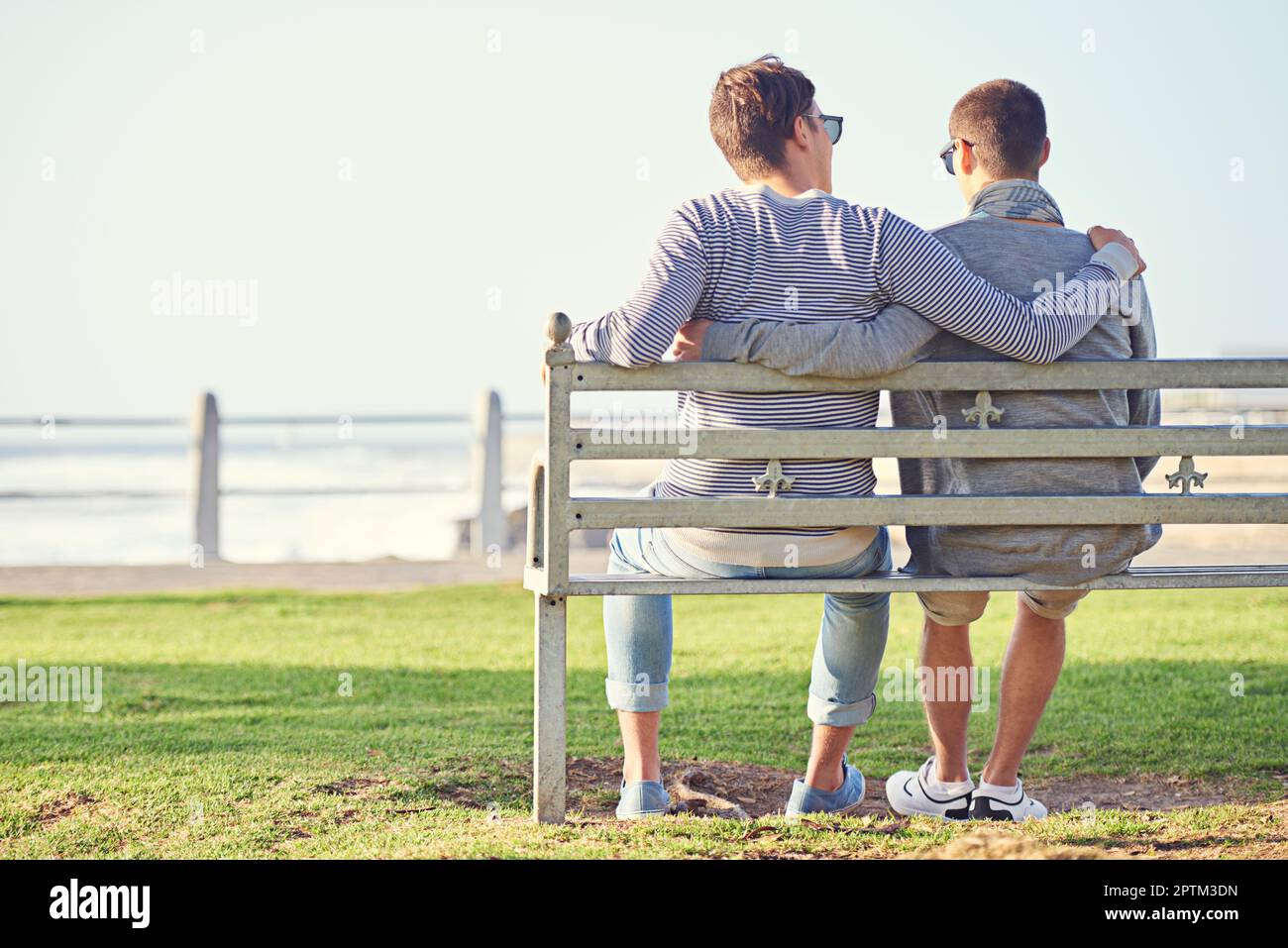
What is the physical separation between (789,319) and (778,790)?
4.91 ft

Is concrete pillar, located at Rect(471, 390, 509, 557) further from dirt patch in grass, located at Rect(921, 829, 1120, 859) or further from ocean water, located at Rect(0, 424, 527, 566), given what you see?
dirt patch in grass, located at Rect(921, 829, 1120, 859)

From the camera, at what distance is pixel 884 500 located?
3281 mm

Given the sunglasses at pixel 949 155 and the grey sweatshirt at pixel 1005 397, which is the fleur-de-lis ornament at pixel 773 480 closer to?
the grey sweatshirt at pixel 1005 397

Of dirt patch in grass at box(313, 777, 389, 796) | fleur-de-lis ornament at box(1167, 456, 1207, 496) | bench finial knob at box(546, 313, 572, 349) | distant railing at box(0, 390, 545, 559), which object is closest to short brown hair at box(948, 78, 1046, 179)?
fleur-de-lis ornament at box(1167, 456, 1207, 496)

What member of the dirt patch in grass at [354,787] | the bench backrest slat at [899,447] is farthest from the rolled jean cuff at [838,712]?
the dirt patch in grass at [354,787]

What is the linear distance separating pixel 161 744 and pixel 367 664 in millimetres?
2239

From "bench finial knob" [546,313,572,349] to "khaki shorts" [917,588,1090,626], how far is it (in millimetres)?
1093

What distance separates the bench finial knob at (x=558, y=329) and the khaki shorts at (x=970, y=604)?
3.58ft

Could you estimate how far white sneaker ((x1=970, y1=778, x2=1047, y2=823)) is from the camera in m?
3.59

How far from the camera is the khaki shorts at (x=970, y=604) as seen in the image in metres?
3.51

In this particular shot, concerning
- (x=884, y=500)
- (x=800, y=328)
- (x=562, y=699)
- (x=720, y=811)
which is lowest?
(x=720, y=811)
